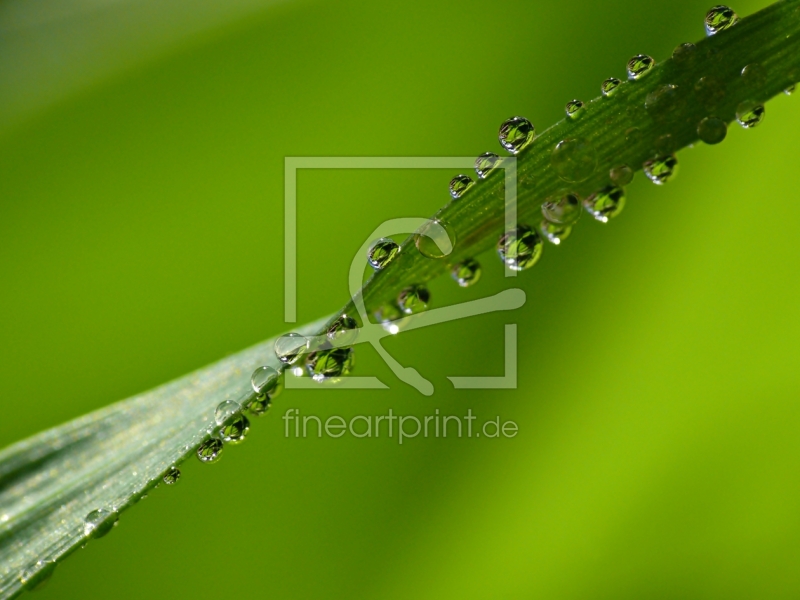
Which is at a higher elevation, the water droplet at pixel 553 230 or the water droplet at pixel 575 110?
the water droplet at pixel 575 110

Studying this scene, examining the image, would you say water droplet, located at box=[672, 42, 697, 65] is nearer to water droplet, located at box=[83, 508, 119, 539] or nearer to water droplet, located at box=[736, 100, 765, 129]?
water droplet, located at box=[736, 100, 765, 129]

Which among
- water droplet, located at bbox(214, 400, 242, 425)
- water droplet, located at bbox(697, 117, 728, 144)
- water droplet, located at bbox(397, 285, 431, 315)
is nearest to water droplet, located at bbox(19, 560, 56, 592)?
water droplet, located at bbox(214, 400, 242, 425)

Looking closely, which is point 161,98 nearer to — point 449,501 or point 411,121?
point 411,121

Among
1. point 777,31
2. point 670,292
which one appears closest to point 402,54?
point 670,292

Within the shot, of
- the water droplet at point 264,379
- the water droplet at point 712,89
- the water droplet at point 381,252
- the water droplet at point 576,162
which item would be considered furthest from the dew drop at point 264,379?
the water droplet at point 712,89

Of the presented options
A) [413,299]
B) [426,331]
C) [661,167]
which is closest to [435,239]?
[413,299]

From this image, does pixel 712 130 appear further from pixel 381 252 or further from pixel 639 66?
pixel 381 252

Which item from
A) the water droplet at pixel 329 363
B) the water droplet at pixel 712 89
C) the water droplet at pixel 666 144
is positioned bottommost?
the water droplet at pixel 329 363

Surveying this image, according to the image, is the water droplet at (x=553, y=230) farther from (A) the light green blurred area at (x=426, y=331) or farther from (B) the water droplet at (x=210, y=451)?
(A) the light green blurred area at (x=426, y=331)

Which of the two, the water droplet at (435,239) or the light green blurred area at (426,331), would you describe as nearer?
the water droplet at (435,239)
